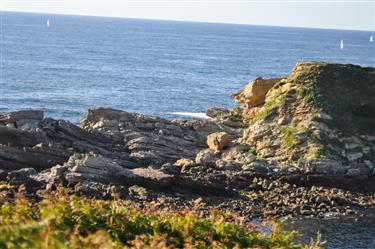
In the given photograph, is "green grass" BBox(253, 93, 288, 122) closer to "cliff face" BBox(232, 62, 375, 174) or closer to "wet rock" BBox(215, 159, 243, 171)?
"cliff face" BBox(232, 62, 375, 174)

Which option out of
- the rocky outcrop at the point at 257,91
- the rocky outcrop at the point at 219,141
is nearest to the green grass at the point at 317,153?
the rocky outcrop at the point at 219,141

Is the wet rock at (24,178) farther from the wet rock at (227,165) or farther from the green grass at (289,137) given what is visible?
the green grass at (289,137)

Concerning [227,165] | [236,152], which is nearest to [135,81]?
[236,152]

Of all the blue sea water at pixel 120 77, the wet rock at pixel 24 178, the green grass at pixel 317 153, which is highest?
the wet rock at pixel 24 178

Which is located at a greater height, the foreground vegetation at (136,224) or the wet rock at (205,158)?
the foreground vegetation at (136,224)

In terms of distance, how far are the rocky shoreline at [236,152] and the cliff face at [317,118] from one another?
0.29 feet

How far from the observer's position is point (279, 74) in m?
153

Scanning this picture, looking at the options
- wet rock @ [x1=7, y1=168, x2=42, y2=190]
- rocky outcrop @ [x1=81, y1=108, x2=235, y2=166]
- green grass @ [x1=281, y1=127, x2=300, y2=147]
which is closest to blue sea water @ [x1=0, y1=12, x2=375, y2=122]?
rocky outcrop @ [x1=81, y1=108, x2=235, y2=166]

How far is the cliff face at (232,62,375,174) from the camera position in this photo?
5275 cm

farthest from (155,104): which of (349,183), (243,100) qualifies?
(349,183)

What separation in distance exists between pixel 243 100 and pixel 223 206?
2403 cm

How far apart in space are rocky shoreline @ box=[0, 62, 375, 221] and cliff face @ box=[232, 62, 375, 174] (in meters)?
0.09

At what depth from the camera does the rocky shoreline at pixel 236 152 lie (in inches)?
1714

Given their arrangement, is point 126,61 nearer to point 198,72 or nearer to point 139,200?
point 198,72
